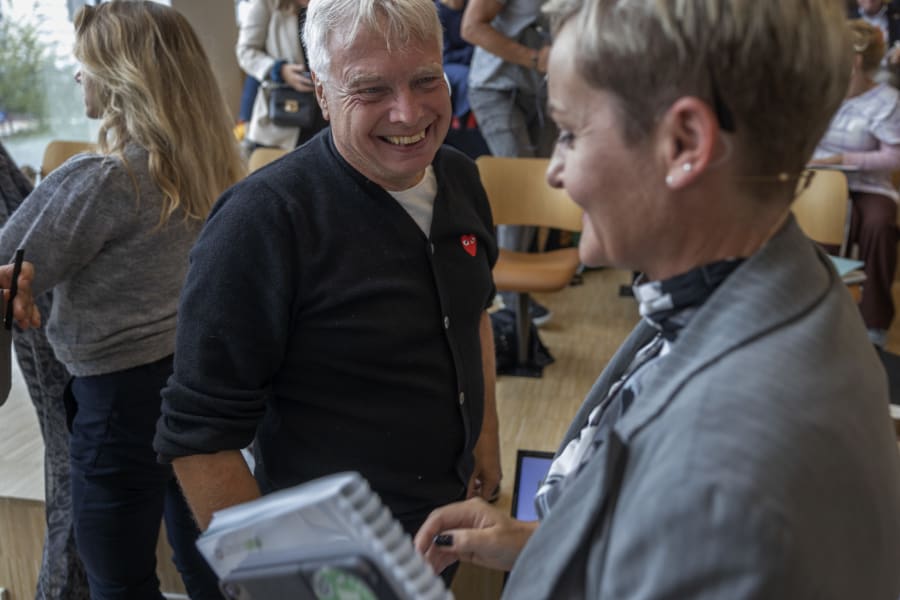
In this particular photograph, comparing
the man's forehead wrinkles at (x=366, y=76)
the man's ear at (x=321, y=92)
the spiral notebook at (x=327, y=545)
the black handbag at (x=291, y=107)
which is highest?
the man's forehead wrinkles at (x=366, y=76)

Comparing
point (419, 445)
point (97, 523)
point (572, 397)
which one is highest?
point (419, 445)

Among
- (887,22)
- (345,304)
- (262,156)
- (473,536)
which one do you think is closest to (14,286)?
(345,304)

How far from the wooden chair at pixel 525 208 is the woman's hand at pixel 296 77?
0.82 metres

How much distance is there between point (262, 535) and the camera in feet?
1.98

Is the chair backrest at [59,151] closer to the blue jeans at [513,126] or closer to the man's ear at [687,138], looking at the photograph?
the blue jeans at [513,126]

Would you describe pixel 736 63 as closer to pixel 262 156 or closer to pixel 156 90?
pixel 156 90

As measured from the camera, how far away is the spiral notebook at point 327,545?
0.55 meters

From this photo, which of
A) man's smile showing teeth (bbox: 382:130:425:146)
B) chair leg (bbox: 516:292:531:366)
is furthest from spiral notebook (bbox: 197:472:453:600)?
chair leg (bbox: 516:292:531:366)

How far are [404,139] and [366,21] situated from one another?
18 centimetres

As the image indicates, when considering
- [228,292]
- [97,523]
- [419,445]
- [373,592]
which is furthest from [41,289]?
[373,592]

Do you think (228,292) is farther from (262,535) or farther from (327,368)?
(262,535)

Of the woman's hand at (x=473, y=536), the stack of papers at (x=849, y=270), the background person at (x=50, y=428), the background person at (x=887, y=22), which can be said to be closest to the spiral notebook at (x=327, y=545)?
the woman's hand at (x=473, y=536)

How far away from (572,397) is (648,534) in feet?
8.33

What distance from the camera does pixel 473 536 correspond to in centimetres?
89
